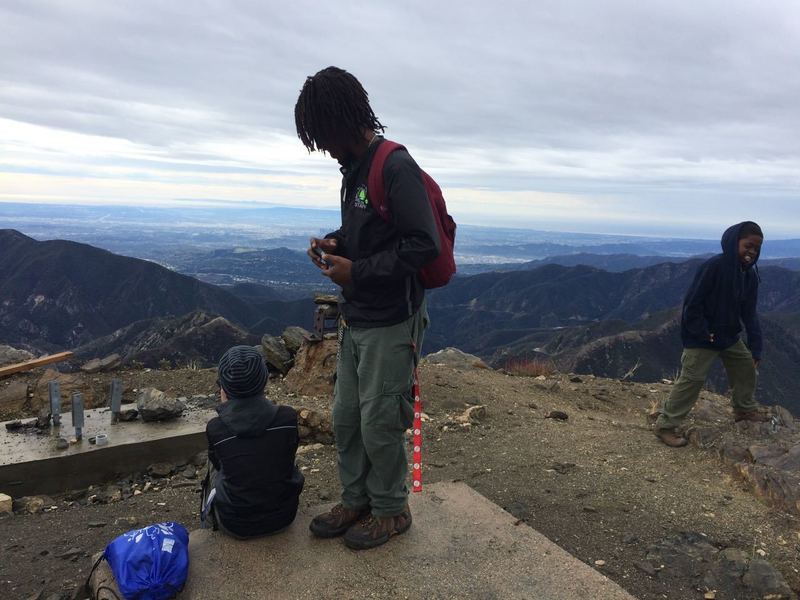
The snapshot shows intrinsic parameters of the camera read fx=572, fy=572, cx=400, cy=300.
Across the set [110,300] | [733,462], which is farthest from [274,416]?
[110,300]

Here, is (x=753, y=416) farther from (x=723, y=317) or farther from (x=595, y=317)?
(x=595, y=317)

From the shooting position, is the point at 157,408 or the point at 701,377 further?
the point at 157,408

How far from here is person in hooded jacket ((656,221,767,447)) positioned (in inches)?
207

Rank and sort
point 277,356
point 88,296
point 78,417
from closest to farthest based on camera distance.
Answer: point 78,417, point 277,356, point 88,296

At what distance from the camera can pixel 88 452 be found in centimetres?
576

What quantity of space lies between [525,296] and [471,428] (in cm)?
10344

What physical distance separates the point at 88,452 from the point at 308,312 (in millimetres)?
68222

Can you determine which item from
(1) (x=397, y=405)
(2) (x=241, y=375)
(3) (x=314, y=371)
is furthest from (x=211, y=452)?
(3) (x=314, y=371)

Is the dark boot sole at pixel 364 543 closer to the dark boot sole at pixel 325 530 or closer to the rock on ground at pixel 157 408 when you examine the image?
the dark boot sole at pixel 325 530

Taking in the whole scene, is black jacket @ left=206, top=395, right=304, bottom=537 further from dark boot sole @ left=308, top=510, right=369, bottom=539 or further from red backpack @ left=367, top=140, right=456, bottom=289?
red backpack @ left=367, top=140, right=456, bottom=289

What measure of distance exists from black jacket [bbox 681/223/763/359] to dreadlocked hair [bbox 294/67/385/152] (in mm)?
4000

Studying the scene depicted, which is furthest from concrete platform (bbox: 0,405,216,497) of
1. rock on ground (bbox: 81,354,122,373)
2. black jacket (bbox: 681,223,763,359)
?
black jacket (bbox: 681,223,763,359)

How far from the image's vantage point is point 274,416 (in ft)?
9.80

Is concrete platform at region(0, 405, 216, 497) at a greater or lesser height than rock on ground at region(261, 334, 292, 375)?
lesser
